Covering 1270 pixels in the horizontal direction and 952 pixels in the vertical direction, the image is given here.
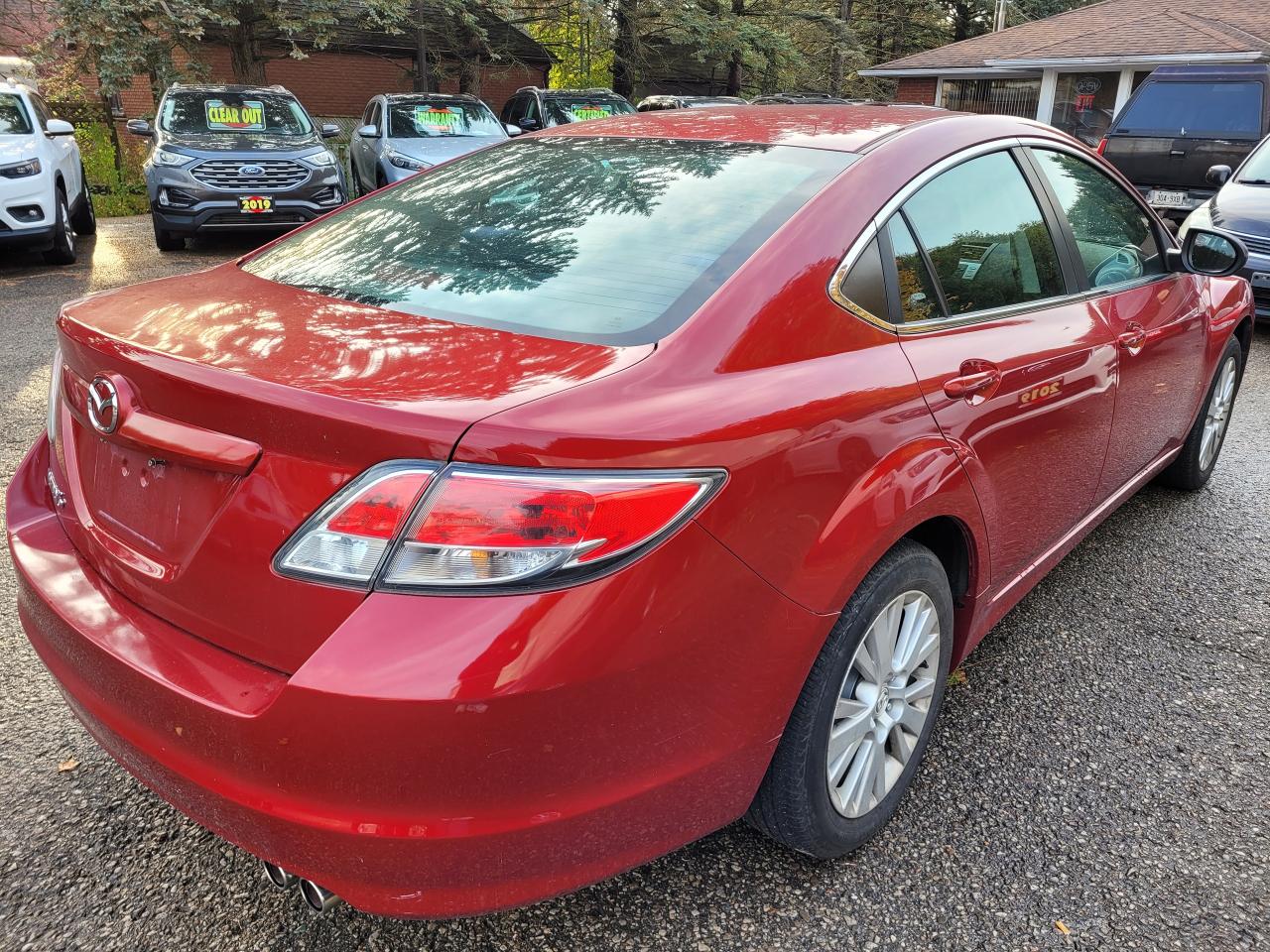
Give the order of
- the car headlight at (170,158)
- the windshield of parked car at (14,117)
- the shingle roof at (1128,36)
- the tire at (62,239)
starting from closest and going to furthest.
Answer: the windshield of parked car at (14,117) → the tire at (62,239) → the car headlight at (170,158) → the shingle roof at (1128,36)

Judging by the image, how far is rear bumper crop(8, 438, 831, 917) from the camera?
145 cm

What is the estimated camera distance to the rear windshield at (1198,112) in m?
11.1

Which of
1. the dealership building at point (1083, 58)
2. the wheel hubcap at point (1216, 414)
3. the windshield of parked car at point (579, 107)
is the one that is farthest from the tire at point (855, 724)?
the dealership building at point (1083, 58)

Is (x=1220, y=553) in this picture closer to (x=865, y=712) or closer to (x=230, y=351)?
(x=865, y=712)

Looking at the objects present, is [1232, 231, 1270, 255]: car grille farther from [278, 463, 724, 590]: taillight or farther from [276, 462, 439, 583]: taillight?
[276, 462, 439, 583]: taillight

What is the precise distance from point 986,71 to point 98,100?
21094mm

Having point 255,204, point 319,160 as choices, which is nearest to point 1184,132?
point 319,160

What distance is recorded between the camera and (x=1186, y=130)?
11141mm

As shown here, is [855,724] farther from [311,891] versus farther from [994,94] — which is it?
[994,94]

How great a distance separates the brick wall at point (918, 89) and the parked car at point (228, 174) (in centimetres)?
2177

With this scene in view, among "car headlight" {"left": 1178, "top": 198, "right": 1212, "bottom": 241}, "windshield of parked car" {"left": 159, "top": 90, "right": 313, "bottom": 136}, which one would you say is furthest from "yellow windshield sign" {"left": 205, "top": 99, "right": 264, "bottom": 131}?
"car headlight" {"left": 1178, "top": 198, "right": 1212, "bottom": 241}

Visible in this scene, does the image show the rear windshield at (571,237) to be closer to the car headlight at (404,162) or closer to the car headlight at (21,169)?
the car headlight at (21,169)

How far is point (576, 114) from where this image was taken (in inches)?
606

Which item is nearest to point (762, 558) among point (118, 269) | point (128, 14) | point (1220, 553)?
point (1220, 553)
